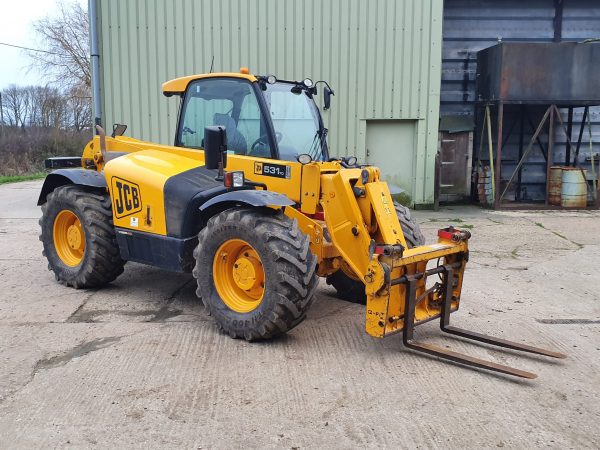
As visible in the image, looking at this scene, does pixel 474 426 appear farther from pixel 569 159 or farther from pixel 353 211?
pixel 569 159

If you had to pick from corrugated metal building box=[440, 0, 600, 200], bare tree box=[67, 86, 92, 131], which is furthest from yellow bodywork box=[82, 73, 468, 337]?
bare tree box=[67, 86, 92, 131]

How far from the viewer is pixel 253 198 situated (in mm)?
4789

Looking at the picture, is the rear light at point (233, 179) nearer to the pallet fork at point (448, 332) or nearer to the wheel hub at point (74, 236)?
Result: the pallet fork at point (448, 332)

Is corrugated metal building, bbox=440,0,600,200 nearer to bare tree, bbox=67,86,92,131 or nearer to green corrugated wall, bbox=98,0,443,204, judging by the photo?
green corrugated wall, bbox=98,0,443,204

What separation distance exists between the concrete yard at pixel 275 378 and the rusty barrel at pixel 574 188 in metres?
7.14

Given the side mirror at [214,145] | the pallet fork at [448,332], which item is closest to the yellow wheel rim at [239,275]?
the side mirror at [214,145]

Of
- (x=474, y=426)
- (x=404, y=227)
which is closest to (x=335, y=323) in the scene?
(x=404, y=227)

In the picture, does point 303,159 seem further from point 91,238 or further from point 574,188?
point 574,188

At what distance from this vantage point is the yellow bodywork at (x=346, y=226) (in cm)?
448

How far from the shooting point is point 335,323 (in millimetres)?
5492

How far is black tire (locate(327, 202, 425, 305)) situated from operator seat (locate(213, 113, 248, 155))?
150 cm

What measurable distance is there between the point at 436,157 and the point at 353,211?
28.1 ft

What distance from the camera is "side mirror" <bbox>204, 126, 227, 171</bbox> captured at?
495 centimetres

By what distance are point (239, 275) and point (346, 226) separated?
38.2 inches
